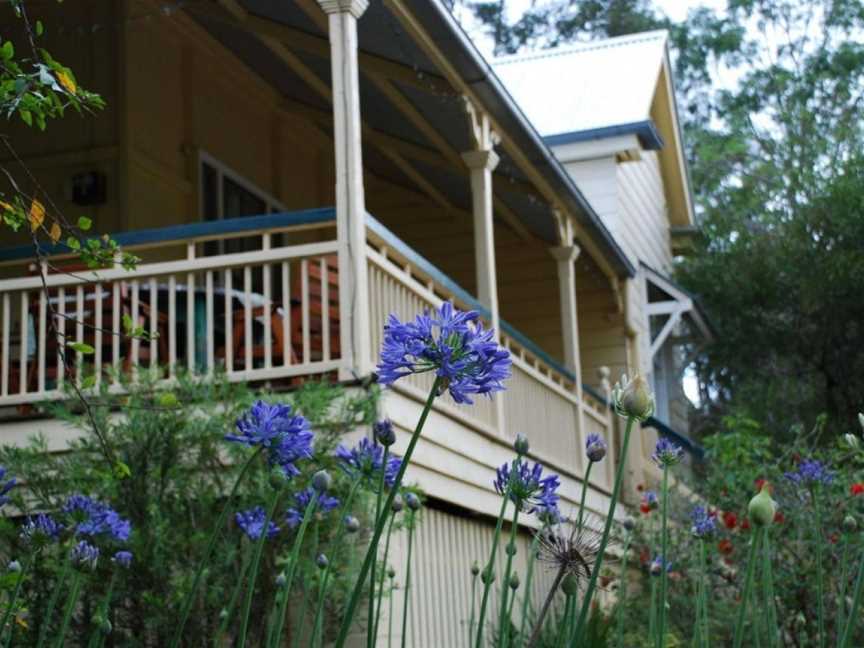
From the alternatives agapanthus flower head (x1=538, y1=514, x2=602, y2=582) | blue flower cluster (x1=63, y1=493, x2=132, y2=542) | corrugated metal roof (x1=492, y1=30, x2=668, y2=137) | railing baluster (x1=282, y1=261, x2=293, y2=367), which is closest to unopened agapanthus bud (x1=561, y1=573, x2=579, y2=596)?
agapanthus flower head (x1=538, y1=514, x2=602, y2=582)

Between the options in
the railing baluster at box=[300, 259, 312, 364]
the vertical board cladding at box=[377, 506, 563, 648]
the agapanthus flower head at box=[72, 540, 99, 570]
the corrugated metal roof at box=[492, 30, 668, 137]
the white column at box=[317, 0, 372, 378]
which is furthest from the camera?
the corrugated metal roof at box=[492, 30, 668, 137]

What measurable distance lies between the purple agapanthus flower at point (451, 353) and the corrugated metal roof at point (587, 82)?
1657 centimetres

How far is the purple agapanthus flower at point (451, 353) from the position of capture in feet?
9.54

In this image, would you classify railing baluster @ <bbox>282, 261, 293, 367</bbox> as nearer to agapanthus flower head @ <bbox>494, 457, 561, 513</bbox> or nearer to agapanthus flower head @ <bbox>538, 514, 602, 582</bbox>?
agapanthus flower head @ <bbox>494, 457, 561, 513</bbox>

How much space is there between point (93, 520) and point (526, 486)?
1.55 meters

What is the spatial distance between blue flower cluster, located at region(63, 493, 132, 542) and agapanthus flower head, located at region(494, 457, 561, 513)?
132 centimetres

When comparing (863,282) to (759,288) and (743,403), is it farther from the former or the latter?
(743,403)

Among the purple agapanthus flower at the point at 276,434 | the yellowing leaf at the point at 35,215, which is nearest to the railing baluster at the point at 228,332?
the yellowing leaf at the point at 35,215

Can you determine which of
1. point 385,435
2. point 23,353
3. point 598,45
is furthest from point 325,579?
point 598,45

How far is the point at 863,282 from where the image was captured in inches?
815

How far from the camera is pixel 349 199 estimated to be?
845 cm

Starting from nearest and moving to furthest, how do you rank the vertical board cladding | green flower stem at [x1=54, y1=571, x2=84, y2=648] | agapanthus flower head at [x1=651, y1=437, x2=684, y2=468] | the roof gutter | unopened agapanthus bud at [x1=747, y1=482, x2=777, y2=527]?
unopened agapanthus bud at [x1=747, y1=482, x2=777, y2=527] < green flower stem at [x1=54, y1=571, x2=84, y2=648] < agapanthus flower head at [x1=651, y1=437, x2=684, y2=468] < the vertical board cladding < the roof gutter

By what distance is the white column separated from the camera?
26.8ft

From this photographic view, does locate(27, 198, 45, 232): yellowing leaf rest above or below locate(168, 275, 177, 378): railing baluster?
below
